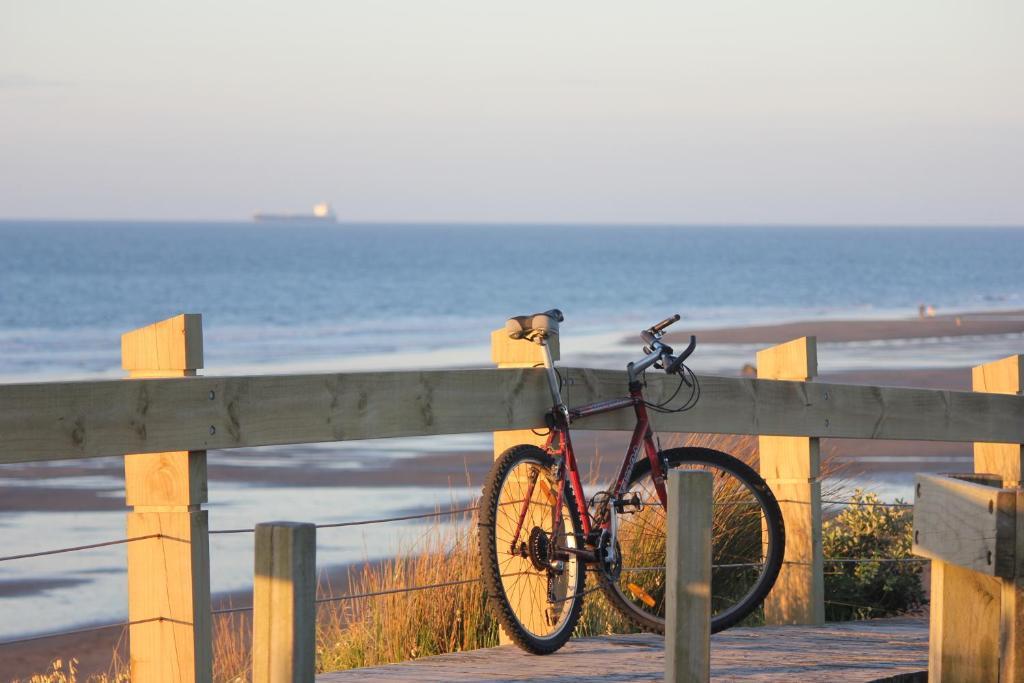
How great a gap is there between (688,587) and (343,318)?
45.3 m

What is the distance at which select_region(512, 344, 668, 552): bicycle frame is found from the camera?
4961 mm

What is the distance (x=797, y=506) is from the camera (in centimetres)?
569

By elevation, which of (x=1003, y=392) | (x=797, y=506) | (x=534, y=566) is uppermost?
(x=1003, y=392)

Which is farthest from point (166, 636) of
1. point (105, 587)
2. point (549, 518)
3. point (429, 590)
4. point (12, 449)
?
point (105, 587)

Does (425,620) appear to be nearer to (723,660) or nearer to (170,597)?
(723,660)

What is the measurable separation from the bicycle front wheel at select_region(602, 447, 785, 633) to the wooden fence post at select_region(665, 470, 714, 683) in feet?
6.68

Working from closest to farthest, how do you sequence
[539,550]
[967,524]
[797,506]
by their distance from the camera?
[967,524] → [539,550] → [797,506]

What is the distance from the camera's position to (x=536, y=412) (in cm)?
505

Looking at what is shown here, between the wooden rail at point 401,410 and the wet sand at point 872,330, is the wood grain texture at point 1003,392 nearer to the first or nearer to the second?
the wooden rail at point 401,410

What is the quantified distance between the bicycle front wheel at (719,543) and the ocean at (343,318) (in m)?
2.49

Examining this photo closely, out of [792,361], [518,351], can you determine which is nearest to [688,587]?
[518,351]

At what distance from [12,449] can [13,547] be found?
8.13 m

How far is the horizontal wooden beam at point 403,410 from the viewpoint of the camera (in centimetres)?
364

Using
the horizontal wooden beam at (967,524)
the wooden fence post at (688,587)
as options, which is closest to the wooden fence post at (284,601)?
the wooden fence post at (688,587)
